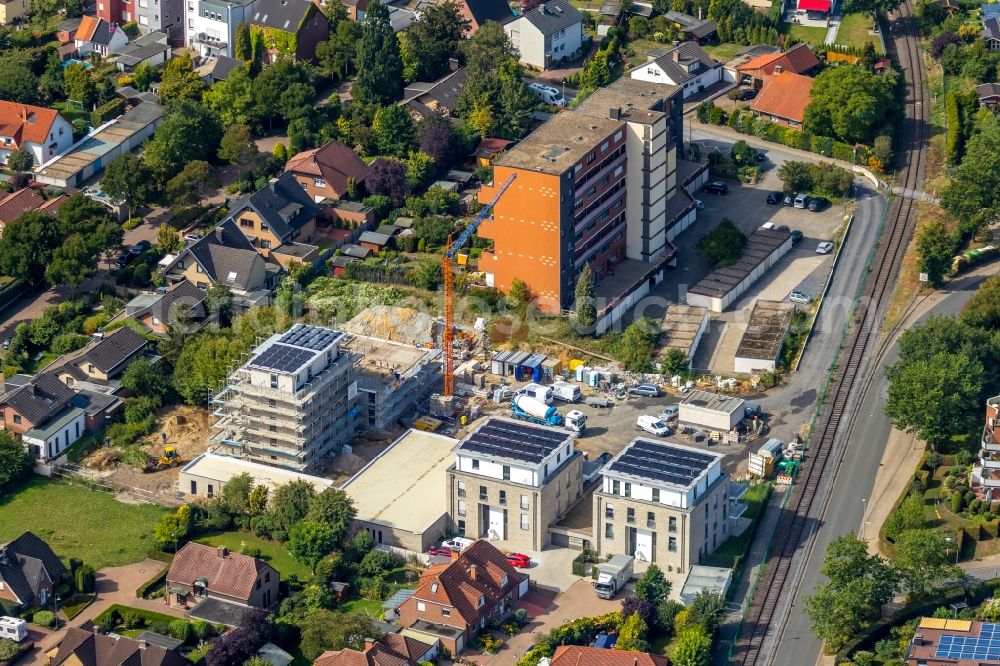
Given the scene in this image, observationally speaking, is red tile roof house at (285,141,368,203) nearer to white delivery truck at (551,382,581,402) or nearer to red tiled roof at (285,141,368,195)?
red tiled roof at (285,141,368,195)

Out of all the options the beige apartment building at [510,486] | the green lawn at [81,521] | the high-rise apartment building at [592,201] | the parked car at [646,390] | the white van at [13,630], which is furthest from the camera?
the high-rise apartment building at [592,201]

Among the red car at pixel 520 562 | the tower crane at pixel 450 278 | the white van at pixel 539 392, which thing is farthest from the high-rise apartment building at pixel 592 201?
the red car at pixel 520 562

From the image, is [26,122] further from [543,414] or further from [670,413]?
[670,413]

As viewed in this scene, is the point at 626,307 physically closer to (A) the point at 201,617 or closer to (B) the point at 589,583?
(B) the point at 589,583

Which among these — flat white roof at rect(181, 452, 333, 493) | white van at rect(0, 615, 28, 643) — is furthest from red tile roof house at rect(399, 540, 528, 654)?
white van at rect(0, 615, 28, 643)

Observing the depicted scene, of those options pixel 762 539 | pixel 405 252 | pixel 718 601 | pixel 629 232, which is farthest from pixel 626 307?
pixel 718 601

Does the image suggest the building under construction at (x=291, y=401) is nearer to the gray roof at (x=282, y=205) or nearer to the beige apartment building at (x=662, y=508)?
the beige apartment building at (x=662, y=508)
